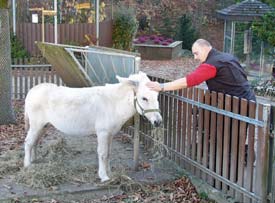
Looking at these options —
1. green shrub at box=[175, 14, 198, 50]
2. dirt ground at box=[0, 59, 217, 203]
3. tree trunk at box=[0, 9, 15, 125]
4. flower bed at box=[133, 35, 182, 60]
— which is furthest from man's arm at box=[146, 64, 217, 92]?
green shrub at box=[175, 14, 198, 50]

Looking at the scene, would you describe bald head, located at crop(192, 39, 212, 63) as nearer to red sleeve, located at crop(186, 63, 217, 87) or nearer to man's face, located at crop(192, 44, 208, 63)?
man's face, located at crop(192, 44, 208, 63)

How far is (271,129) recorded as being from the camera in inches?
206

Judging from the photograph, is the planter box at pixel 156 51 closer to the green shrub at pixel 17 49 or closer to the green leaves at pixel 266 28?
the green shrub at pixel 17 49

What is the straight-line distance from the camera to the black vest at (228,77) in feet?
20.0

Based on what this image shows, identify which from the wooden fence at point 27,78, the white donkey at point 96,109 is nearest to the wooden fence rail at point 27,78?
the wooden fence at point 27,78

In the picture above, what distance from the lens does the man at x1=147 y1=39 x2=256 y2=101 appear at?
606cm

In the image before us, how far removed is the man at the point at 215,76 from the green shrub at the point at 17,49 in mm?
14158

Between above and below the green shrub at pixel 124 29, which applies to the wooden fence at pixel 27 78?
below

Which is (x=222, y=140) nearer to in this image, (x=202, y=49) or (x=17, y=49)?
(x=202, y=49)

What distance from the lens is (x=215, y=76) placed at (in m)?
6.19

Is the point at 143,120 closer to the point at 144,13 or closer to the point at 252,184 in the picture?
the point at 252,184

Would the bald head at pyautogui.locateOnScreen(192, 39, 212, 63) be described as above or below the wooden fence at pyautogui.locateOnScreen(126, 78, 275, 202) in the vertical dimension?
above

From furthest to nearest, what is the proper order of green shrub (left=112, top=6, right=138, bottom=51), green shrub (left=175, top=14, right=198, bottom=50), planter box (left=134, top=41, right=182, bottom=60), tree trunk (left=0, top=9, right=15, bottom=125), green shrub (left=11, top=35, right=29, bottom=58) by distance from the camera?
1. green shrub (left=175, top=14, right=198, bottom=50)
2. planter box (left=134, top=41, right=182, bottom=60)
3. green shrub (left=112, top=6, right=138, bottom=51)
4. green shrub (left=11, top=35, right=29, bottom=58)
5. tree trunk (left=0, top=9, right=15, bottom=125)

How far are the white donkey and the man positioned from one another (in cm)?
44
